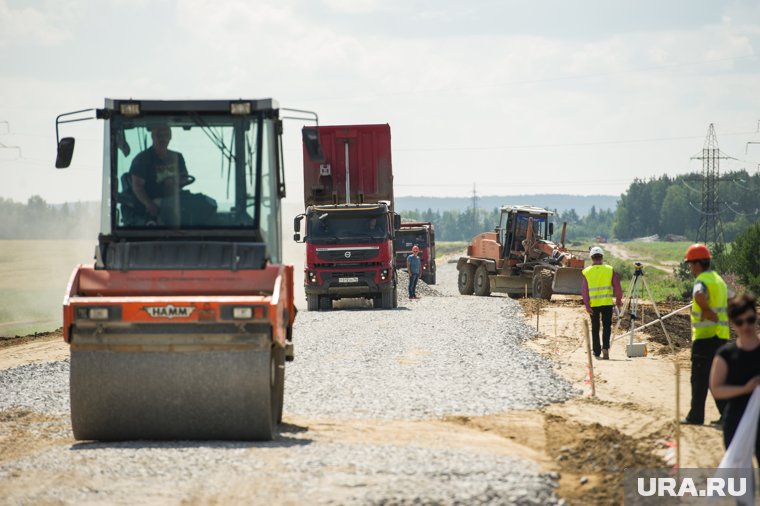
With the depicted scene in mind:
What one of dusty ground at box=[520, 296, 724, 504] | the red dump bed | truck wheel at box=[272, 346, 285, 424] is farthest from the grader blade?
truck wheel at box=[272, 346, 285, 424]

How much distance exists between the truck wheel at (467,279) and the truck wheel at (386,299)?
31.6 feet

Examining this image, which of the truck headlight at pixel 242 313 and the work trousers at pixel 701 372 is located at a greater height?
the truck headlight at pixel 242 313

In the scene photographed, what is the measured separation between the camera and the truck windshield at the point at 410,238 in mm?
46500

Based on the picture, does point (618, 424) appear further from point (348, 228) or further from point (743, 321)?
point (348, 228)

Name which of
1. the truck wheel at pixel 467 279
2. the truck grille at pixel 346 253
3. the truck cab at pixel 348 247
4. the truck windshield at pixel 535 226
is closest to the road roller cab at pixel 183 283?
the truck cab at pixel 348 247

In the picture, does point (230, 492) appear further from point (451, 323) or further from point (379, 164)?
point (379, 164)

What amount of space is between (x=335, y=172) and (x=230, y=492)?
758 inches

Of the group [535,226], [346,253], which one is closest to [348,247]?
[346,253]

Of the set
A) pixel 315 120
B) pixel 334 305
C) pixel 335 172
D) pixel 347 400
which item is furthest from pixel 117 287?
pixel 334 305

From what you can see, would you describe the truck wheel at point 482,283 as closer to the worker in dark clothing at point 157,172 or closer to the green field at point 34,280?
the green field at point 34,280

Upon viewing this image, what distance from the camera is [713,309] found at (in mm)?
10820

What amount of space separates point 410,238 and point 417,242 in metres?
0.35

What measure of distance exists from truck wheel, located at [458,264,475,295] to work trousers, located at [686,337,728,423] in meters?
26.3

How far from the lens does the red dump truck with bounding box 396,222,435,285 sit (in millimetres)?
46372
